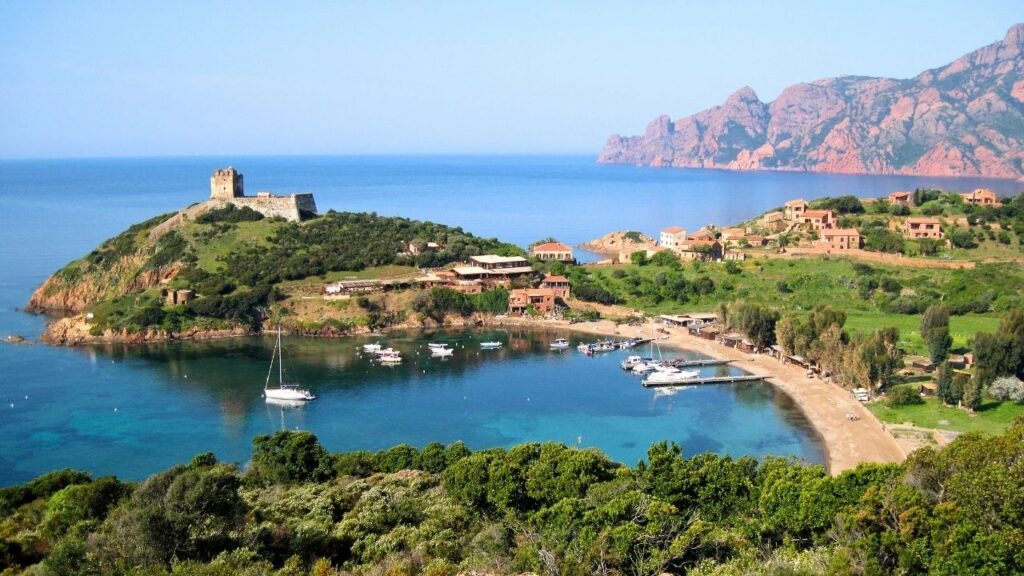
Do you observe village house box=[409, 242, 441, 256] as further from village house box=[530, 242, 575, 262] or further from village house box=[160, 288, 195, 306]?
village house box=[160, 288, 195, 306]

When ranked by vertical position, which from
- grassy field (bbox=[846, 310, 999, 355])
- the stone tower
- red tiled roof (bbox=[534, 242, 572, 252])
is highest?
the stone tower

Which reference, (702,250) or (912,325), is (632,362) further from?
(702,250)

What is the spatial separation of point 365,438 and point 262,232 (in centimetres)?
3517

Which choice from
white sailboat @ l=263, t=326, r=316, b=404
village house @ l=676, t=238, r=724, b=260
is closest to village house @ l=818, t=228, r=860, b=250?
A: village house @ l=676, t=238, r=724, b=260

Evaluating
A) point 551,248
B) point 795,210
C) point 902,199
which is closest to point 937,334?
point 551,248

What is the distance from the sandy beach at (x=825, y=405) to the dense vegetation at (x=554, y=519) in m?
10.2

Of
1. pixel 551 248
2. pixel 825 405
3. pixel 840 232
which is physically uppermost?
pixel 840 232

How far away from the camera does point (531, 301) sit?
Answer: 56094 mm

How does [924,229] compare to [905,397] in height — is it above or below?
above

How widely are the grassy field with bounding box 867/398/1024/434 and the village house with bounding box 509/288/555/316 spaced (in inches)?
992

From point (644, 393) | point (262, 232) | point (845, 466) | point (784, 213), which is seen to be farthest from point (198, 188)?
point (845, 466)

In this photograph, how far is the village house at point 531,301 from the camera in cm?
5581

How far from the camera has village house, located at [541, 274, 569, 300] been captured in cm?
5784

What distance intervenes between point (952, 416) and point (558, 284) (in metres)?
30.0
